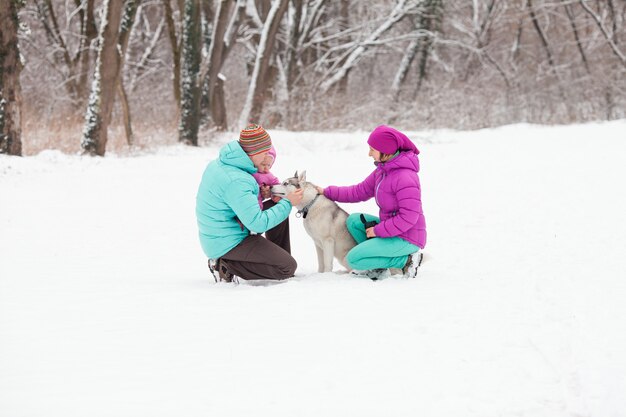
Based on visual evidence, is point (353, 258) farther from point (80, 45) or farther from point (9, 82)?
point (80, 45)

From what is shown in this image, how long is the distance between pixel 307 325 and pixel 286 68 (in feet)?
62.8

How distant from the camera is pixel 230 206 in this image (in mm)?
5016

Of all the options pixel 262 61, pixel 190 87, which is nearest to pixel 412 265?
pixel 190 87

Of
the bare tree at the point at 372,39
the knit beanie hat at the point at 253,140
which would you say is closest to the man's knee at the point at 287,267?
the knit beanie hat at the point at 253,140

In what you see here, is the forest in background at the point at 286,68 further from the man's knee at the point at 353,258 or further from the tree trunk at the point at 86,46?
the man's knee at the point at 353,258

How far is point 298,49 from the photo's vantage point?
22156mm

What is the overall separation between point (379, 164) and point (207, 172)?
4.99ft

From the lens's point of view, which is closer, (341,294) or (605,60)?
(341,294)

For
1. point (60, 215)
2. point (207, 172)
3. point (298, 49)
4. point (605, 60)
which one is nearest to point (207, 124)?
point (298, 49)

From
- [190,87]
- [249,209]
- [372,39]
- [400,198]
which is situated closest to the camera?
[249,209]

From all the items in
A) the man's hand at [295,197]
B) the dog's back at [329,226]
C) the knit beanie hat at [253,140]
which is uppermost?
the knit beanie hat at [253,140]

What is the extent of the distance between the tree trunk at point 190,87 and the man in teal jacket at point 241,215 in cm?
1040

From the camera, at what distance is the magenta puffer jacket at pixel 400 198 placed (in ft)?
16.7

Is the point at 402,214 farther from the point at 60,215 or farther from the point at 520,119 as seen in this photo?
the point at 520,119
